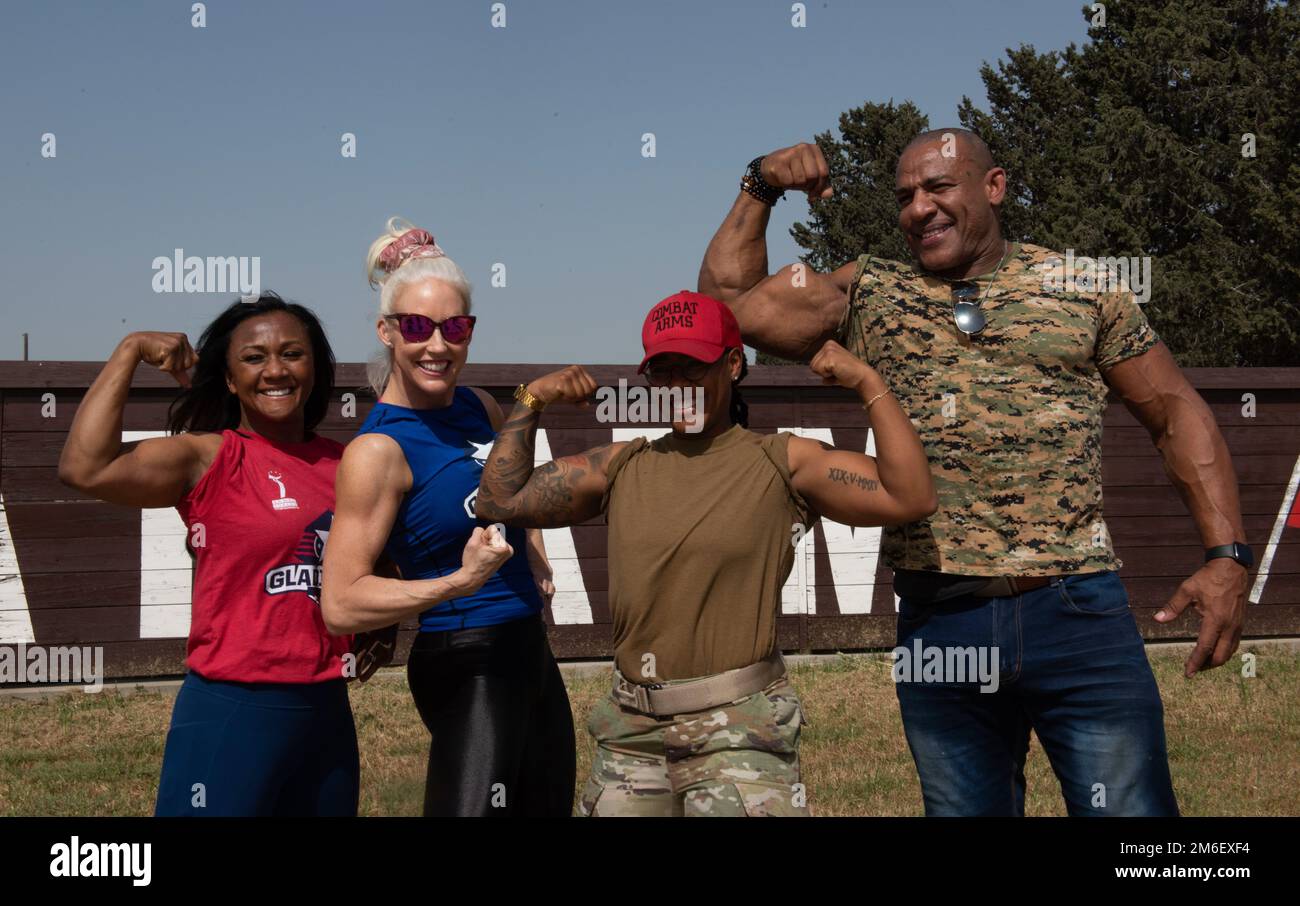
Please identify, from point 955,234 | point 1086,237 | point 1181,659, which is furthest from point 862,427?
point 1086,237

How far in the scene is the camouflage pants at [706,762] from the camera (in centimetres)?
298

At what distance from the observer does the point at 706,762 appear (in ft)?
9.93

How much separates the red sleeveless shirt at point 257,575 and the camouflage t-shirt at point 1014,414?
1.72m

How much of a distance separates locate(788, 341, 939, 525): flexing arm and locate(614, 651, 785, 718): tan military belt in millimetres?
458

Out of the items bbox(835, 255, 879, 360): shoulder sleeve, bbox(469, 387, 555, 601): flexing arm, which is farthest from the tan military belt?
bbox(835, 255, 879, 360): shoulder sleeve

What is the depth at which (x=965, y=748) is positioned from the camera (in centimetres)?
342

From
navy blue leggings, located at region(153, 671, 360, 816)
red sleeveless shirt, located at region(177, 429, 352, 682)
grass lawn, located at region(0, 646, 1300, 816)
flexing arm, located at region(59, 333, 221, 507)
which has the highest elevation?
flexing arm, located at region(59, 333, 221, 507)

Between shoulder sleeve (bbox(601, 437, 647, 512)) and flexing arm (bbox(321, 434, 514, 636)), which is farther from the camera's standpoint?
shoulder sleeve (bbox(601, 437, 647, 512))

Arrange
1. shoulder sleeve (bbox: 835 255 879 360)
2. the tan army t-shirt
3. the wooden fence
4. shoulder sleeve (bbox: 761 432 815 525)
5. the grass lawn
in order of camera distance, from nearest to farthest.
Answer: the tan army t-shirt < shoulder sleeve (bbox: 761 432 815 525) < shoulder sleeve (bbox: 835 255 879 360) < the grass lawn < the wooden fence

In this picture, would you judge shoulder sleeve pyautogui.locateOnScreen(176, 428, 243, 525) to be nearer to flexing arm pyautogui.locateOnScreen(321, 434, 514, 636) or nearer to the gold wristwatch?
flexing arm pyautogui.locateOnScreen(321, 434, 514, 636)

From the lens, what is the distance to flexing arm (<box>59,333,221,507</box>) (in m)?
3.44

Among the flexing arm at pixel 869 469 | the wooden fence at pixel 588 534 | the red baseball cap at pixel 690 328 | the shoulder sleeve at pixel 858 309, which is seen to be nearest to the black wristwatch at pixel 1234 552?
the flexing arm at pixel 869 469
